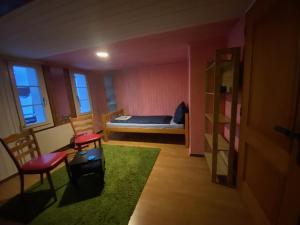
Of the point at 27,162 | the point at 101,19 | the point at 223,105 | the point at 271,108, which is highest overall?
the point at 101,19

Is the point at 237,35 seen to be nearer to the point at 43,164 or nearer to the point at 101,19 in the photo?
the point at 101,19

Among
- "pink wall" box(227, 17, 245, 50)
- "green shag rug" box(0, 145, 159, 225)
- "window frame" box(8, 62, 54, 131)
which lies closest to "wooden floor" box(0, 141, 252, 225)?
"green shag rug" box(0, 145, 159, 225)

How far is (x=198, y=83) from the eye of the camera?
230 cm

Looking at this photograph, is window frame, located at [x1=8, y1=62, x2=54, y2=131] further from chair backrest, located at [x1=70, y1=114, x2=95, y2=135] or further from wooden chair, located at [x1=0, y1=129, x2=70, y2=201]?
wooden chair, located at [x1=0, y1=129, x2=70, y2=201]

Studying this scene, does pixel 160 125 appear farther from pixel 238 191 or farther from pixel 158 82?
pixel 238 191

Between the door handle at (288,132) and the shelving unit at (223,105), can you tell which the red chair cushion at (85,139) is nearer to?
the shelving unit at (223,105)

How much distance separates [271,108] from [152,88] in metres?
3.30

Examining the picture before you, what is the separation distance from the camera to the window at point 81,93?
3.53m

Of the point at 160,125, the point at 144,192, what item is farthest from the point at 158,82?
the point at 144,192

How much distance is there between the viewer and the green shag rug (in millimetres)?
1419

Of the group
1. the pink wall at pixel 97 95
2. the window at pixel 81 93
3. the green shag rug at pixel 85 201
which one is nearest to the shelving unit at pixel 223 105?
the green shag rug at pixel 85 201

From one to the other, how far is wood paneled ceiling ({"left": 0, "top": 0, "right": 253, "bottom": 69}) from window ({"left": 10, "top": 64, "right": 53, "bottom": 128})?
74 cm

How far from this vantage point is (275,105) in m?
0.93

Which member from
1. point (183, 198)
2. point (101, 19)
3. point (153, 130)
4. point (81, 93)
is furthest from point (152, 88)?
point (183, 198)
